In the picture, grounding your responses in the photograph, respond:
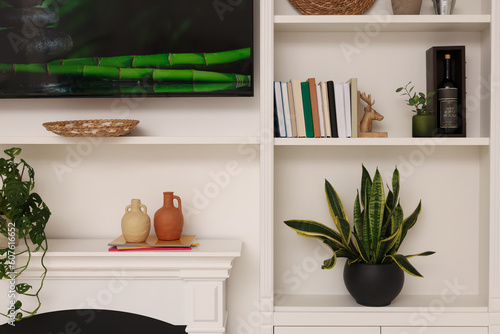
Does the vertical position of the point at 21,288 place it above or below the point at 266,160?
below

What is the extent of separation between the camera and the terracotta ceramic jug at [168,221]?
6.60 ft

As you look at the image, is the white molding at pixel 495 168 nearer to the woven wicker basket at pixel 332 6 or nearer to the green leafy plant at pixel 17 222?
the woven wicker basket at pixel 332 6

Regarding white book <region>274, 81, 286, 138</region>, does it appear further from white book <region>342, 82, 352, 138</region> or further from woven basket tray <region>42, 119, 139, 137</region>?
woven basket tray <region>42, 119, 139, 137</region>

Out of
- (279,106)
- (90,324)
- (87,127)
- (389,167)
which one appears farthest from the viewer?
(389,167)

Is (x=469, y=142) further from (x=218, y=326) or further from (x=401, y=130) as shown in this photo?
(x=218, y=326)

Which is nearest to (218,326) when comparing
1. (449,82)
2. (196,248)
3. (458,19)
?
(196,248)

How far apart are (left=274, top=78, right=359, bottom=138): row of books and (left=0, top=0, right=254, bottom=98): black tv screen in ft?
0.57

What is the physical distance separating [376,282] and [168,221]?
84 cm

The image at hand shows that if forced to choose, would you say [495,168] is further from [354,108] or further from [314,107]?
[314,107]

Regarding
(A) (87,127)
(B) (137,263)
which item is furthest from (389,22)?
(B) (137,263)

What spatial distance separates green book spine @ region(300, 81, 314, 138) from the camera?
200cm

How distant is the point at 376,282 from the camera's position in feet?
6.34

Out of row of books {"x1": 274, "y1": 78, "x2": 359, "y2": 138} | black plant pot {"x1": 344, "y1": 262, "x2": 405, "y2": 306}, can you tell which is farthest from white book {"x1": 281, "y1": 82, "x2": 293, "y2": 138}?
black plant pot {"x1": 344, "y1": 262, "x2": 405, "y2": 306}

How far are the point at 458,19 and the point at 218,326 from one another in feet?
4.97
